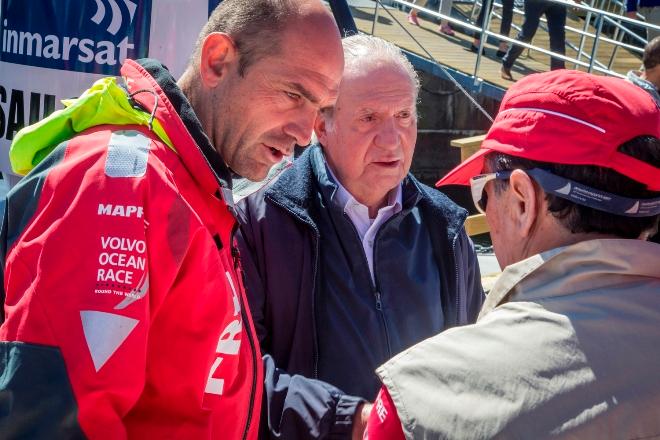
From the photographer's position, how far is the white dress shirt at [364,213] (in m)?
2.49

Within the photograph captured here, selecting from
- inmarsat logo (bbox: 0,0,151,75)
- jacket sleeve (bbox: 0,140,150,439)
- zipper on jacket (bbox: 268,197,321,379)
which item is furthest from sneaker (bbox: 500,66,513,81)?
jacket sleeve (bbox: 0,140,150,439)

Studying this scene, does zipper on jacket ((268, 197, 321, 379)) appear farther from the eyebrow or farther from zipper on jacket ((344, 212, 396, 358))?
the eyebrow

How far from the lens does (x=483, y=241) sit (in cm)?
A: 930

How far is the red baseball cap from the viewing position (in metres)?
1.53

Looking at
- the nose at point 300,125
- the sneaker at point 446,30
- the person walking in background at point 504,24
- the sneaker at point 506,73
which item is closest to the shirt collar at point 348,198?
the nose at point 300,125

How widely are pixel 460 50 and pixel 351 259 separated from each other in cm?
994

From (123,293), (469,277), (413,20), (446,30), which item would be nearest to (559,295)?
(123,293)

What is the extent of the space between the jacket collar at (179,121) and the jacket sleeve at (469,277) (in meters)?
0.93

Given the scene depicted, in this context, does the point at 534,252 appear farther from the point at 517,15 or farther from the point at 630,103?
the point at 517,15

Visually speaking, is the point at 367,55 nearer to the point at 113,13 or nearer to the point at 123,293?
the point at 113,13

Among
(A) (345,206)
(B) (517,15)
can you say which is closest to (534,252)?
(A) (345,206)

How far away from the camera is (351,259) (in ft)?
7.91

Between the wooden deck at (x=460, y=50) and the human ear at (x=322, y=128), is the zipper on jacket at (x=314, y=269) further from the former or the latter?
the wooden deck at (x=460, y=50)

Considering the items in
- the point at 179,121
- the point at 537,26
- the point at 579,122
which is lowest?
the point at 537,26
